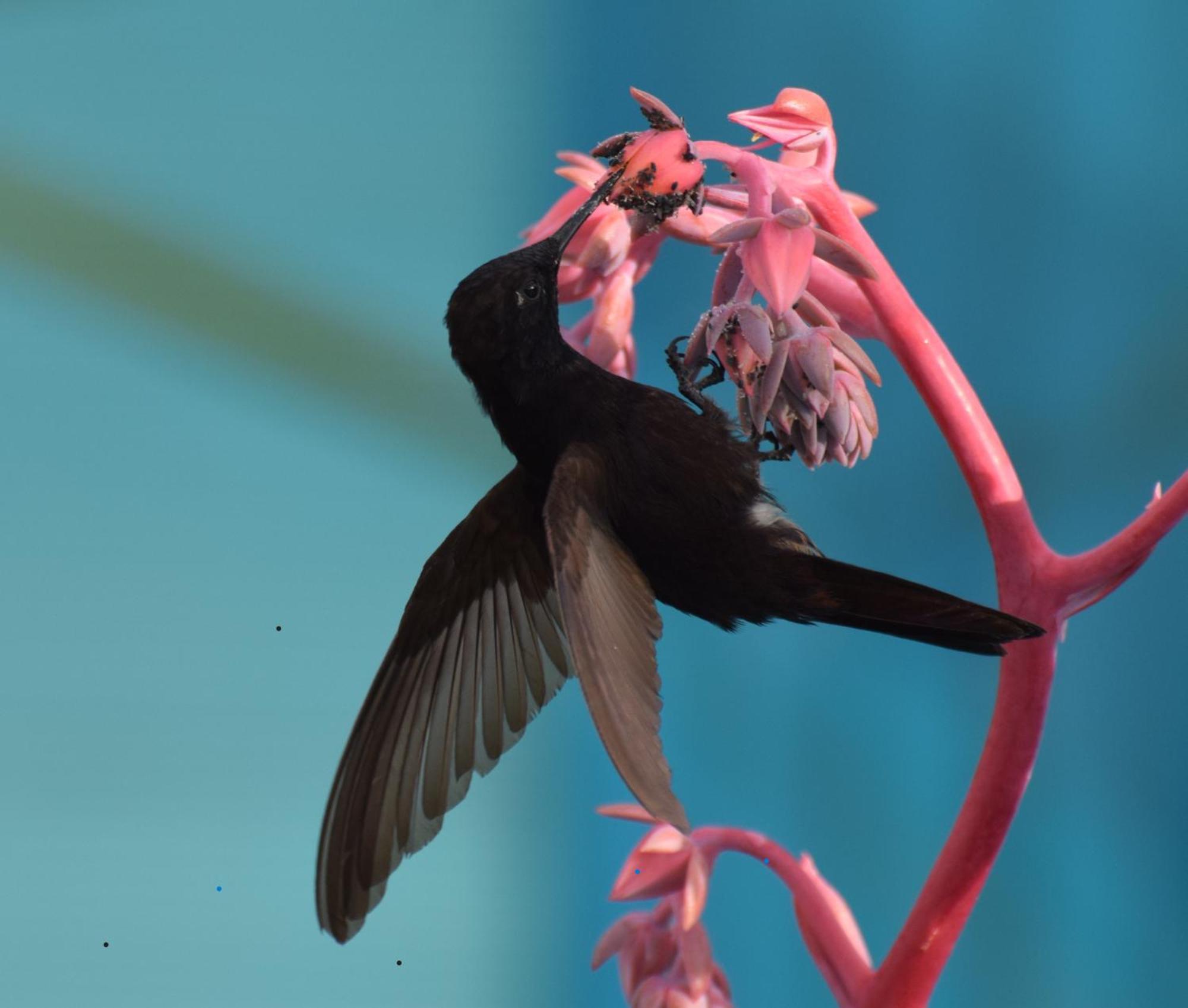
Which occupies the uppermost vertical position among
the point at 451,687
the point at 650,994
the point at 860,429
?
the point at 860,429

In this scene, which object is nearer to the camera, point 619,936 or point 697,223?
point 697,223

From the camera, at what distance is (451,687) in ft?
2.30

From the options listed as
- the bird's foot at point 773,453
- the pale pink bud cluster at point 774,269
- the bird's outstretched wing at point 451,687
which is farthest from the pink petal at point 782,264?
the bird's outstretched wing at point 451,687

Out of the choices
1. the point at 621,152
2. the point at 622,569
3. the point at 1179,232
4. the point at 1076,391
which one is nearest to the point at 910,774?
the point at 1076,391

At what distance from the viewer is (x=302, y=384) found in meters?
1.15

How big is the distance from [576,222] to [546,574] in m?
0.20

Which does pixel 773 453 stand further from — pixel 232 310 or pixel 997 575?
pixel 232 310

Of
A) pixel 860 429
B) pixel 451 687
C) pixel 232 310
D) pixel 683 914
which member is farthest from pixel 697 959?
pixel 232 310

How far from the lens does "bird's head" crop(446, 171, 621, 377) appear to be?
59cm

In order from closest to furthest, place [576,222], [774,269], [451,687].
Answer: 1. [774,269]
2. [576,222]
3. [451,687]

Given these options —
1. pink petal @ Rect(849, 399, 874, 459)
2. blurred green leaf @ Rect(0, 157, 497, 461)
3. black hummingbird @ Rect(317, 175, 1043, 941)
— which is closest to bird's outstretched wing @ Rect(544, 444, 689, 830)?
black hummingbird @ Rect(317, 175, 1043, 941)

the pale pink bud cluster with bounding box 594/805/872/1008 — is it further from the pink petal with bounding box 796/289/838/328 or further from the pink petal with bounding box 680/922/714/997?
the pink petal with bounding box 796/289/838/328

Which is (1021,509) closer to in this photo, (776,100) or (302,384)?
(776,100)

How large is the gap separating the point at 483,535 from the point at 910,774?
19.9 inches
